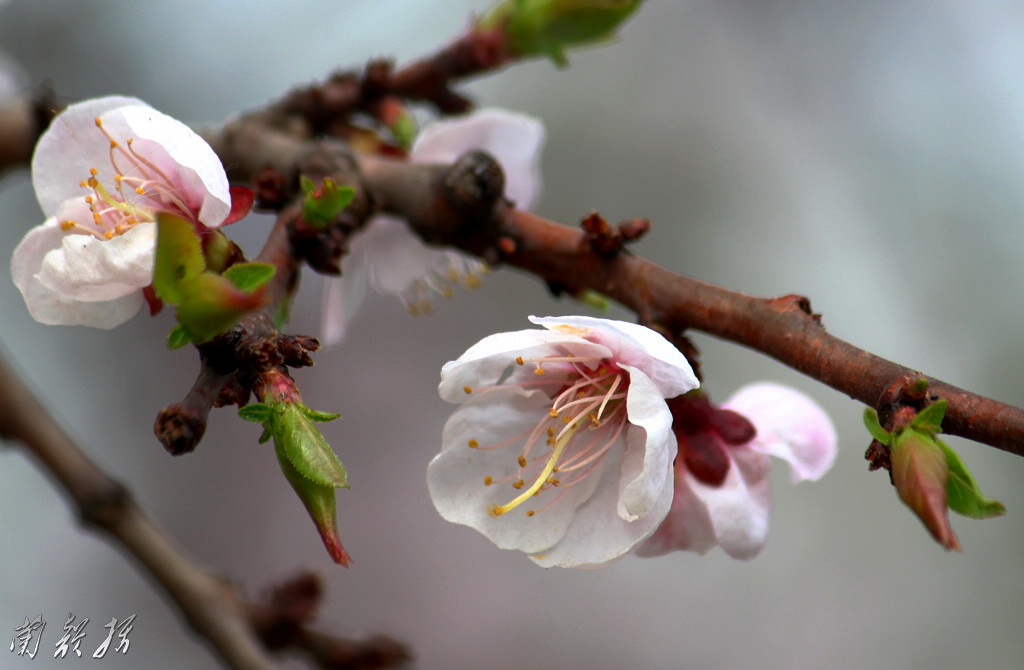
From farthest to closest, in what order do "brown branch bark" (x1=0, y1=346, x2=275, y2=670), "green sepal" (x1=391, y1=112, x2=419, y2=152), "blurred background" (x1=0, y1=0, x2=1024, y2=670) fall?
"blurred background" (x1=0, y1=0, x2=1024, y2=670) < "green sepal" (x1=391, y1=112, x2=419, y2=152) < "brown branch bark" (x1=0, y1=346, x2=275, y2=670)

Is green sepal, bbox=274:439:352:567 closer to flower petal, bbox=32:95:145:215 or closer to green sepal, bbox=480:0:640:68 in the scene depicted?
flower petal, bbox=32:95:145:215

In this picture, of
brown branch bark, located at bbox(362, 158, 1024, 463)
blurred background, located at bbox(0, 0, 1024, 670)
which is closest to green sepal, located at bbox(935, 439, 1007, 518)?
brown branch bark, located at bbox(362, 158, 1024, 463)

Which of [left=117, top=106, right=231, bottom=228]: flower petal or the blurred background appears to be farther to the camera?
the blurred background

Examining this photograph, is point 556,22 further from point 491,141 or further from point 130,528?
point 130,528

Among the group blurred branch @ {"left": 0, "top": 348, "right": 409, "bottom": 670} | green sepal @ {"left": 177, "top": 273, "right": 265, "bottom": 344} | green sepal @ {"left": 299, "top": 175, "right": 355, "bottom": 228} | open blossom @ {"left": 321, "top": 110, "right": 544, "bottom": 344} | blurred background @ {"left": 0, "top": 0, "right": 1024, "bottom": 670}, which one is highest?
green sepal @ {"left": 177, "top": 273, "right": 265, "bottom": 344}

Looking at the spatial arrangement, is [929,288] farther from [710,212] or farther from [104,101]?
[104,101]

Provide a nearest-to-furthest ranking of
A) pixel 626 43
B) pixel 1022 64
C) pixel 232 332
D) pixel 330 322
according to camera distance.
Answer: pixel 232 332 → pixel 330 322 → pixel 1022 64 → pixel 626 43

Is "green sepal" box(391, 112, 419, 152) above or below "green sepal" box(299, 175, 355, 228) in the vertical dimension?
below

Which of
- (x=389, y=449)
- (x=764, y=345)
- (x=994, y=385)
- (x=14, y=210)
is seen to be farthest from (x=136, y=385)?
(x=994, y=385)
